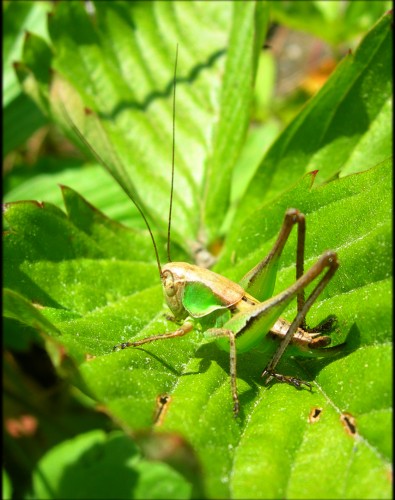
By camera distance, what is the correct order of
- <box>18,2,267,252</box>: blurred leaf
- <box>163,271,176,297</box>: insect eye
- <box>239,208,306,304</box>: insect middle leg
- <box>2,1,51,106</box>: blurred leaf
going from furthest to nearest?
<box>2,1,51,106</box>: blurred leaf → <box>18,2,267,252</box>: blurred leaf → <box>163,271,176,297</box>: insect eye → <box>239,208,306,304</box>: insect middle leg

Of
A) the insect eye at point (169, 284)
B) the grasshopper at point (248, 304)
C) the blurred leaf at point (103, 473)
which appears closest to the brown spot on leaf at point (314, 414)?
the grasshopper at point (248, 304)

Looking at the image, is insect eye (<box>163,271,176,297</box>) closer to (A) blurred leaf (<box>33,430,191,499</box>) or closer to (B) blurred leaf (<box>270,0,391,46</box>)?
(A) blurred leaf (<box>33,430,191,499</box>)

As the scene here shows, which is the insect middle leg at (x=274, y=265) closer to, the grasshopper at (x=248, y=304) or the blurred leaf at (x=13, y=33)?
the grasshopper at (x=248, y=304)

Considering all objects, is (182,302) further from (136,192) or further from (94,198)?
(94,198)

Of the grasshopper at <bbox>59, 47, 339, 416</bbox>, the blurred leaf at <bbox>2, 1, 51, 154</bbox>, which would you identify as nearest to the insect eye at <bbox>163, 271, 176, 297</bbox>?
the grasshopper at <bbox>59, 47, 339, 416</bbox>

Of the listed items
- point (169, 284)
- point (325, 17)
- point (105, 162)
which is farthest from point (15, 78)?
point (325, 17)
